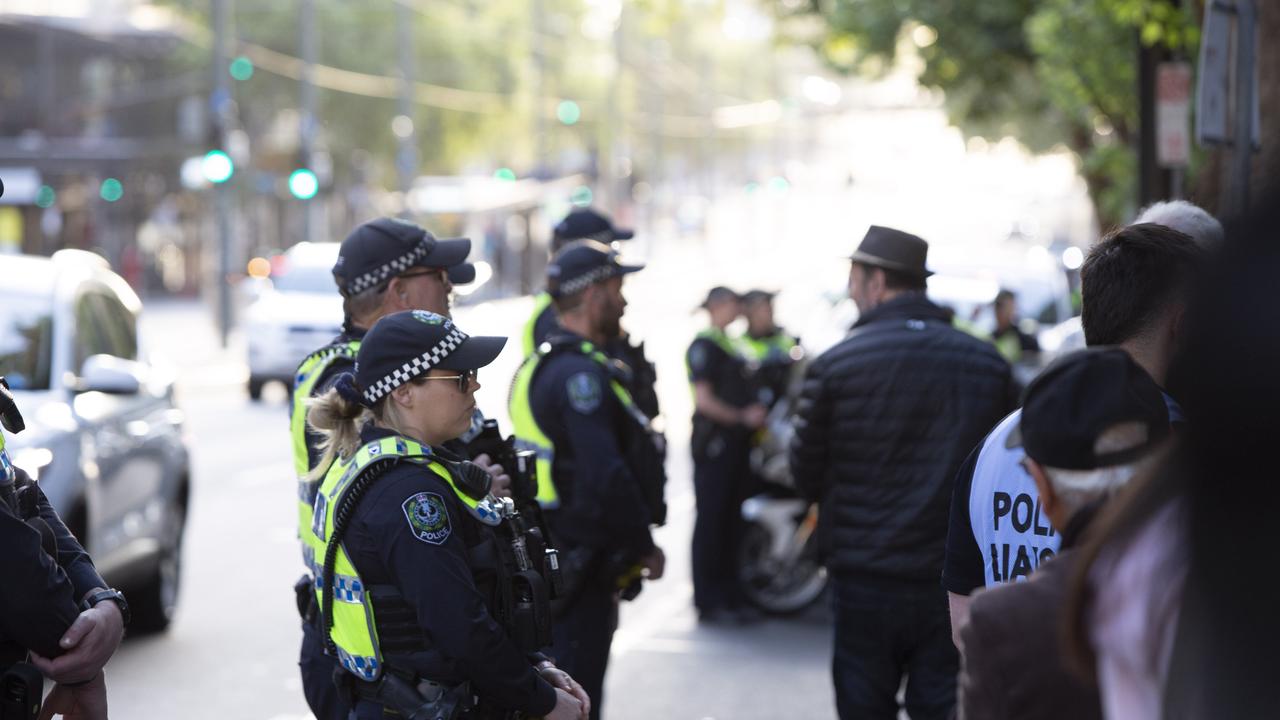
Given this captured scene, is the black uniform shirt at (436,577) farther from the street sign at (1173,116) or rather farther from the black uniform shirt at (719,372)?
the street sign at (1173,116)

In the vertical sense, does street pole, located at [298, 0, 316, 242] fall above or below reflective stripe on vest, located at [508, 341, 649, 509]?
above

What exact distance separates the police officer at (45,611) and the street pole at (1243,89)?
5.46 m

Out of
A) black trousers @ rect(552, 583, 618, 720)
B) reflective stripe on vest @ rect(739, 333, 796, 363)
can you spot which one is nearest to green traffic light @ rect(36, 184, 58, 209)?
reflective stripe on vest @ rect(739, 333, 796, 363)

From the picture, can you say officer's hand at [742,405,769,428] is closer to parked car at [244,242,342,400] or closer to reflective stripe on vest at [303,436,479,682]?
reflective stripe on vest at [303,436,479,682]

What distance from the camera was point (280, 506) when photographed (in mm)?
14211

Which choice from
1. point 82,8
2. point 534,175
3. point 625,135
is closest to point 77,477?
point 534,175

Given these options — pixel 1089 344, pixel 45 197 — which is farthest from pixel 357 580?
pixel 45 197

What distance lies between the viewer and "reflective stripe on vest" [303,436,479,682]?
12.5 ft

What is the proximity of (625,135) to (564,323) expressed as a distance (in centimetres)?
8239

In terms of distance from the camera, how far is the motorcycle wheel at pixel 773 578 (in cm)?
1003

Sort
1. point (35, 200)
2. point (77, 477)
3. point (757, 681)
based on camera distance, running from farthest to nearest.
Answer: point (35, 200) → point (757, 681) → point (77, 477)

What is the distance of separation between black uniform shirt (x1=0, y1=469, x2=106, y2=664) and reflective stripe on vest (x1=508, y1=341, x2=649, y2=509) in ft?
7.10

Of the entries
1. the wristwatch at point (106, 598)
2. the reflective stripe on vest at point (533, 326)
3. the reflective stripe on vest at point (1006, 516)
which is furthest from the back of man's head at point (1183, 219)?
the reflective stripe on vest at point (533, 326)

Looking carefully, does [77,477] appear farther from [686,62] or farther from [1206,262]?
[686,62]
